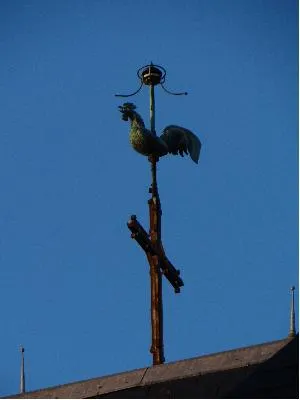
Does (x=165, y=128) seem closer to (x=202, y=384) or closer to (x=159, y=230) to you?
(x=159, y=230)

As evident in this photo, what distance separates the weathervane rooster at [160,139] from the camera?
1616 centimetres

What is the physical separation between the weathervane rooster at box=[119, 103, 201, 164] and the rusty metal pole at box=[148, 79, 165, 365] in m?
0.22

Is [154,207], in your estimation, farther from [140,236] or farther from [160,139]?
[160,139]

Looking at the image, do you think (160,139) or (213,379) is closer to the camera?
(213,379)

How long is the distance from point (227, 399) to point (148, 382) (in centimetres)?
94

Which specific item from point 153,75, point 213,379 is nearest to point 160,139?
point 153,75

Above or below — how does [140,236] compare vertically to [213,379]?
above

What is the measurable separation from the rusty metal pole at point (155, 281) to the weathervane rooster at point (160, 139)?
0.22 meters

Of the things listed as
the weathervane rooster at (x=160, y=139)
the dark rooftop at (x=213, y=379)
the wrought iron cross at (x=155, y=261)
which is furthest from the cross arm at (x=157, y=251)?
the dark rooftop at (x=213, y=379)

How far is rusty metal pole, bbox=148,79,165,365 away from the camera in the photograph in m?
13.9

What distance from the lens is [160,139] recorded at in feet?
54.1

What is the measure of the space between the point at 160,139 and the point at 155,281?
2823mm

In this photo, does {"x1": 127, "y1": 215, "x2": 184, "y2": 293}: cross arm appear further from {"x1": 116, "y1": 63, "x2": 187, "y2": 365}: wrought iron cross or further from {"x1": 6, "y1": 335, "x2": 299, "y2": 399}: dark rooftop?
{"x1": 6, "y1": 335, "x2": 299, "y2": 399}: dark rooftop

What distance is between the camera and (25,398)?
8148mm
